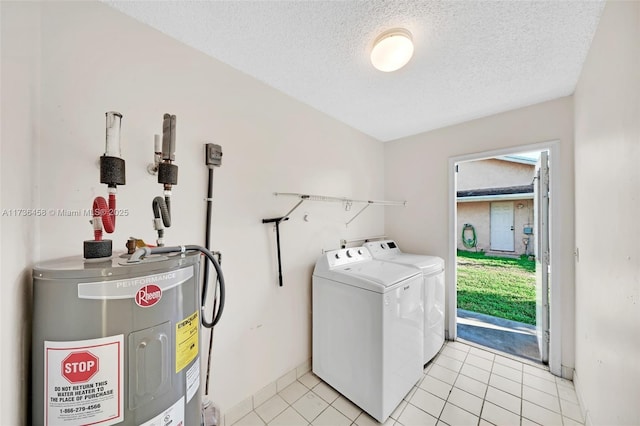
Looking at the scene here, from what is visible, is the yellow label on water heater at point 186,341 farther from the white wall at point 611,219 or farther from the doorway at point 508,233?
the doorway at point 508,233

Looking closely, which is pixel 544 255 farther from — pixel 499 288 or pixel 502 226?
pixel 502 226

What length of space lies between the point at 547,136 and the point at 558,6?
1.35 meters

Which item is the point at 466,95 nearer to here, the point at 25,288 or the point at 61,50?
the point at 61,50

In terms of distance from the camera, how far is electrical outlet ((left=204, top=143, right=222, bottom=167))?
57.9 inches

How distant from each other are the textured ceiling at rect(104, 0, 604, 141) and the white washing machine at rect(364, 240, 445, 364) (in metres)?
1.51

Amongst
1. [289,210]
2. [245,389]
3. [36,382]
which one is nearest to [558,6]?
[289,210]

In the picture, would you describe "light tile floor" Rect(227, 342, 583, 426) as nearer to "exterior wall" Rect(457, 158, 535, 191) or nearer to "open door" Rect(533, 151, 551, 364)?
"open door" Rect(533, 151, 551, 364)

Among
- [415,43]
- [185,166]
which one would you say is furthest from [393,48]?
[185,166]

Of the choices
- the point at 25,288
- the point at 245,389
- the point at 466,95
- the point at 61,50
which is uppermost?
the point at 466,95

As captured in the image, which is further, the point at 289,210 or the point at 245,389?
the point at 289,210

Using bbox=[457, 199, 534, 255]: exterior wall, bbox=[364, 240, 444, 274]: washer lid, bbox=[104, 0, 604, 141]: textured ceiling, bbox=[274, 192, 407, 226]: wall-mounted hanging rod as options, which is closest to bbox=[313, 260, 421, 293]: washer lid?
bbox=[364, 240, 444, 274]: washer lid

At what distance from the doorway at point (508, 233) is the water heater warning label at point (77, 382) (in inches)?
110

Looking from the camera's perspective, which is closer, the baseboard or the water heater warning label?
the water heater warning label

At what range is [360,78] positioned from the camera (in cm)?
179
